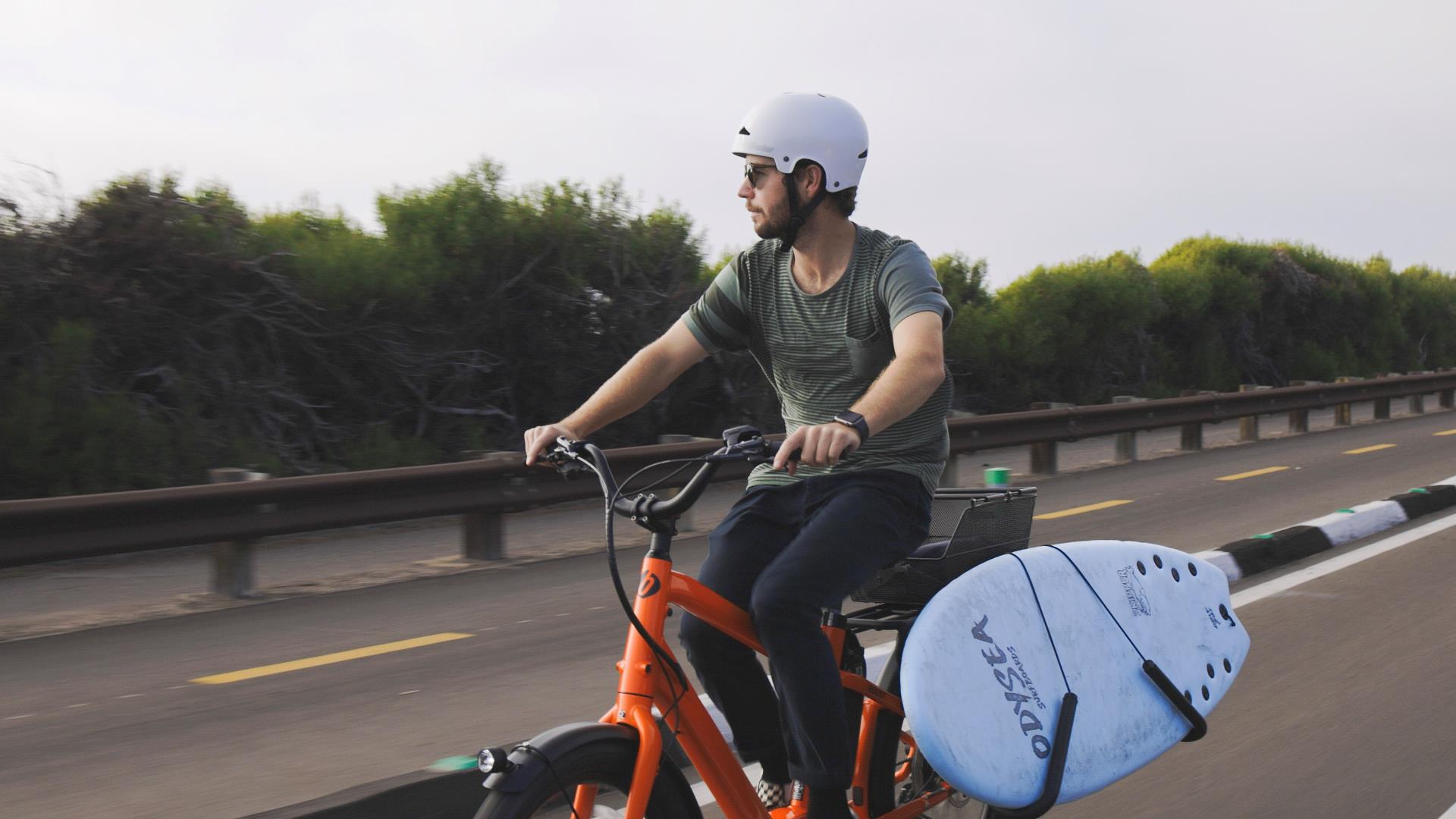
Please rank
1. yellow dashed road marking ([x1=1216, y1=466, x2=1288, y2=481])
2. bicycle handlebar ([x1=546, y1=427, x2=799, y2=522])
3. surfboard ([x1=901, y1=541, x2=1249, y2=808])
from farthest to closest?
yellow dashed road marking ([x1=1216, y1=466, x2=1288, y2=481])
surfboard ([x1=901, y1=541, x2=1249, y2=808])
bicycle handlebar ([x1=546, y1=427, x2=799, y2=522])

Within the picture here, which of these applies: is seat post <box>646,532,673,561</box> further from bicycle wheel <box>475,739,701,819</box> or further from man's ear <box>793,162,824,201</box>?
man's ear <box>793,162,824,201</box>

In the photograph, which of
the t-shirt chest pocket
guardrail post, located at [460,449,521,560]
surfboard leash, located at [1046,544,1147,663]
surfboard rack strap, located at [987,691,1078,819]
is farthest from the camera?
guardrail post, located at [460,449,521,560]

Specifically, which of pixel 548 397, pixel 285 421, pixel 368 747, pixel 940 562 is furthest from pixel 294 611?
pixel 548 397

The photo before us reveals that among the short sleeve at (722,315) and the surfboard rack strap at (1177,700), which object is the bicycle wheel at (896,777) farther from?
the short sleeve at (722,315)

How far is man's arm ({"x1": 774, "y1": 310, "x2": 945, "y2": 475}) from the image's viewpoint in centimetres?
299

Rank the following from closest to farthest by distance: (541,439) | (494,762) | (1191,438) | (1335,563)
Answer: (494,762)
(541,439)
(1335,563)
(1191,438)

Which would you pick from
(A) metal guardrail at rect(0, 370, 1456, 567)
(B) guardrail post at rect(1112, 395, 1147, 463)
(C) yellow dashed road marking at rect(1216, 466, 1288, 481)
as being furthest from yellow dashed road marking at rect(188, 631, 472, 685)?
(B) guardrail post at rect(1112, 395, 1147, 463)

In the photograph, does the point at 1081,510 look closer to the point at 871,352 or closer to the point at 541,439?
the point at 871,352

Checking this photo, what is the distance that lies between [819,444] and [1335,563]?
21.5 ft

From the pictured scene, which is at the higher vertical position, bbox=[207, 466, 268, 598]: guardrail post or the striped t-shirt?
the striped t-shirt

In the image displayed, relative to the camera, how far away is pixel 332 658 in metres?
6.39

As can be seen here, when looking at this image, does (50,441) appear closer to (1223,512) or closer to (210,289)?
(210,289)

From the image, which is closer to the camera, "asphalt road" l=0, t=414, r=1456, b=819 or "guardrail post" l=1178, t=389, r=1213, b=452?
"asphalt road" l=0, t=414, r=1456, b=819

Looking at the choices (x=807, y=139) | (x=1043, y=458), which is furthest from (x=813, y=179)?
(x=1043, y=458)
